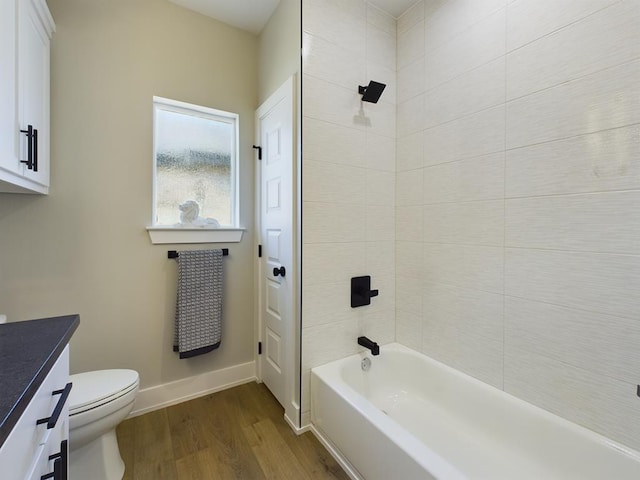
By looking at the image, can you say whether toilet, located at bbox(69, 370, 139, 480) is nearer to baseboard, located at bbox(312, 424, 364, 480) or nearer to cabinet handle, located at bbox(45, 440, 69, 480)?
cabinet handle, located at bbox(45, 440, 69, 480)

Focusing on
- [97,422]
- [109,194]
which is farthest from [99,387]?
[109,194]

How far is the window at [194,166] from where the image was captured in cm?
196

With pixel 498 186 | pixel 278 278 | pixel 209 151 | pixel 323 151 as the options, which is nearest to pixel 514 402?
pixel 498 186

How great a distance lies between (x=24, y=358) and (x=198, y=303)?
50.6 inches

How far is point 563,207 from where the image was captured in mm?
1234

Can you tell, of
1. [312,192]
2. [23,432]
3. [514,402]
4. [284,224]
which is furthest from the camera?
[284,224]

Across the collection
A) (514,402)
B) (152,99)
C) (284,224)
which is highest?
(152,99)

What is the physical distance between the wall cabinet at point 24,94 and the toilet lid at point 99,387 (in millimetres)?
981

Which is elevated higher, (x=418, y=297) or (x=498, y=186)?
(x=498, y=186)

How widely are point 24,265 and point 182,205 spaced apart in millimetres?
877

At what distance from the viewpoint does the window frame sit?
190 centimetres

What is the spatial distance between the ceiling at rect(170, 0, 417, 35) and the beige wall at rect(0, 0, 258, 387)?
0.24 ft

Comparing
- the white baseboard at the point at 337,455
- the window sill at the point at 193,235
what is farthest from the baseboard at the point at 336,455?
the window sill at the point at 193,235

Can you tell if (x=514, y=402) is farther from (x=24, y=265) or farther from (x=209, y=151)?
(x=24, y=265)
